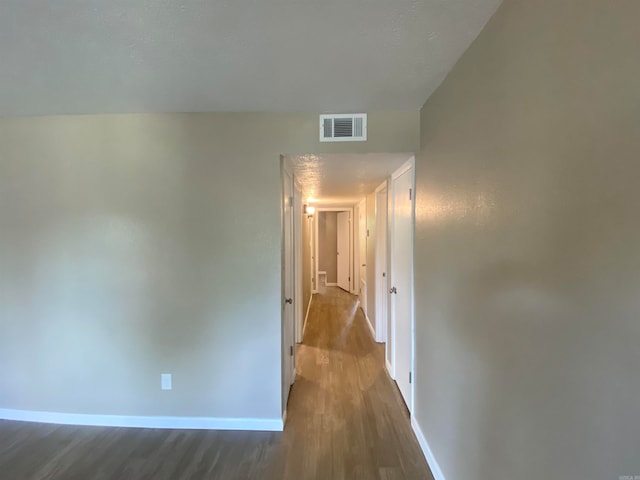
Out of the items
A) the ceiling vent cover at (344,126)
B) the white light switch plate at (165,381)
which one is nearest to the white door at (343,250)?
the ceiling vent cover at (344,126)

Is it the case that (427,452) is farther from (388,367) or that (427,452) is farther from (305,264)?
(305,264)

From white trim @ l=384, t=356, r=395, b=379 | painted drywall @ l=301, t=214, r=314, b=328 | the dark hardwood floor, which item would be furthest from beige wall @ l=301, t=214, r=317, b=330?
the dark hardwood floor

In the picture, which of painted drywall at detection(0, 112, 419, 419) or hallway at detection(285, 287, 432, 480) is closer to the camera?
hallway at detection(285, 287, 432, 480)

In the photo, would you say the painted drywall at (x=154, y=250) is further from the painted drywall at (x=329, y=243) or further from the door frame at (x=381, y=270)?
the painted drywall at (x=329, y=243)

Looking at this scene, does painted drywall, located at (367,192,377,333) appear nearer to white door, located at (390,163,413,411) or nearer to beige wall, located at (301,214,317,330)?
beige wall, located at (301,214,317,330)

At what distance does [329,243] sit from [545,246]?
7.92 metres

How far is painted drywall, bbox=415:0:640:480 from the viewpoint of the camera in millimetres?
707

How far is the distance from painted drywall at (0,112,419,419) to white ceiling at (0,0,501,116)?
0.25 meters

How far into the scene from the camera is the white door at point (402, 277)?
8.42ft

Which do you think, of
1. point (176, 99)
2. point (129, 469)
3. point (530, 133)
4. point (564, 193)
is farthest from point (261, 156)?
point (129, 469)

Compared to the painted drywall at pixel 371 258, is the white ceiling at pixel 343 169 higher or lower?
higher

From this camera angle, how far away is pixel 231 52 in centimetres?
155

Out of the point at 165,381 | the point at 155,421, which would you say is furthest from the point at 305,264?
the point at 155,421

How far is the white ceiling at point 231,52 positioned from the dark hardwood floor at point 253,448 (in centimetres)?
240
